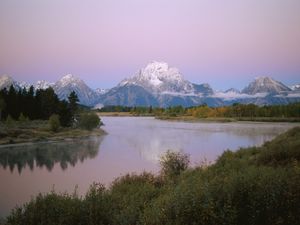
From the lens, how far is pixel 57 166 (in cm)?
3631

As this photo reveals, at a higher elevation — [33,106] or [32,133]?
[33,106]

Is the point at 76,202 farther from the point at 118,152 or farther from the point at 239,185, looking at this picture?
the point at 118,152

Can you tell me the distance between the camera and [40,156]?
142 feet

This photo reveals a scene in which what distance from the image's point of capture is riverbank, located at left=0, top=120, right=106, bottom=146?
58.9 metres

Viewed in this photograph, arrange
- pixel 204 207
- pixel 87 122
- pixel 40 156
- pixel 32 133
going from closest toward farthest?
1. pixel 204 207
2. pixel 40 156
3. pixel 32 133
4. pixel 87 122

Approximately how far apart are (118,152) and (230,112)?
145218mm

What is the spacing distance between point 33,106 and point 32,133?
647 inches

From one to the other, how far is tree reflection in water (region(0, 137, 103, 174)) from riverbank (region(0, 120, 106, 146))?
5.34 m

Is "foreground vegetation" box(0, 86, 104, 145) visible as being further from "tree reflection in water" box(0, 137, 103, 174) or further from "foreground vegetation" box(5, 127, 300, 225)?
"foreground vegetation" box(5, 127, 300, 225)

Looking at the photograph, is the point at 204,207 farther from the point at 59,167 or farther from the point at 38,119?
the point at 38,119

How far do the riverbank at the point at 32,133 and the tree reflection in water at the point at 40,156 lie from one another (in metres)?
5.34

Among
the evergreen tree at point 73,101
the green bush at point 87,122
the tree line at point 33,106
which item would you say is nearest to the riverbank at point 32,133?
the green bush at point 87,122

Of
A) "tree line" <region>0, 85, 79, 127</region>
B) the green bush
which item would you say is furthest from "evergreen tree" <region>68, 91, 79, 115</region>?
the green bush

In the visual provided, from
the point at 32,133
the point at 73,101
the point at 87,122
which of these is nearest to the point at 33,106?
the point at 87,122
